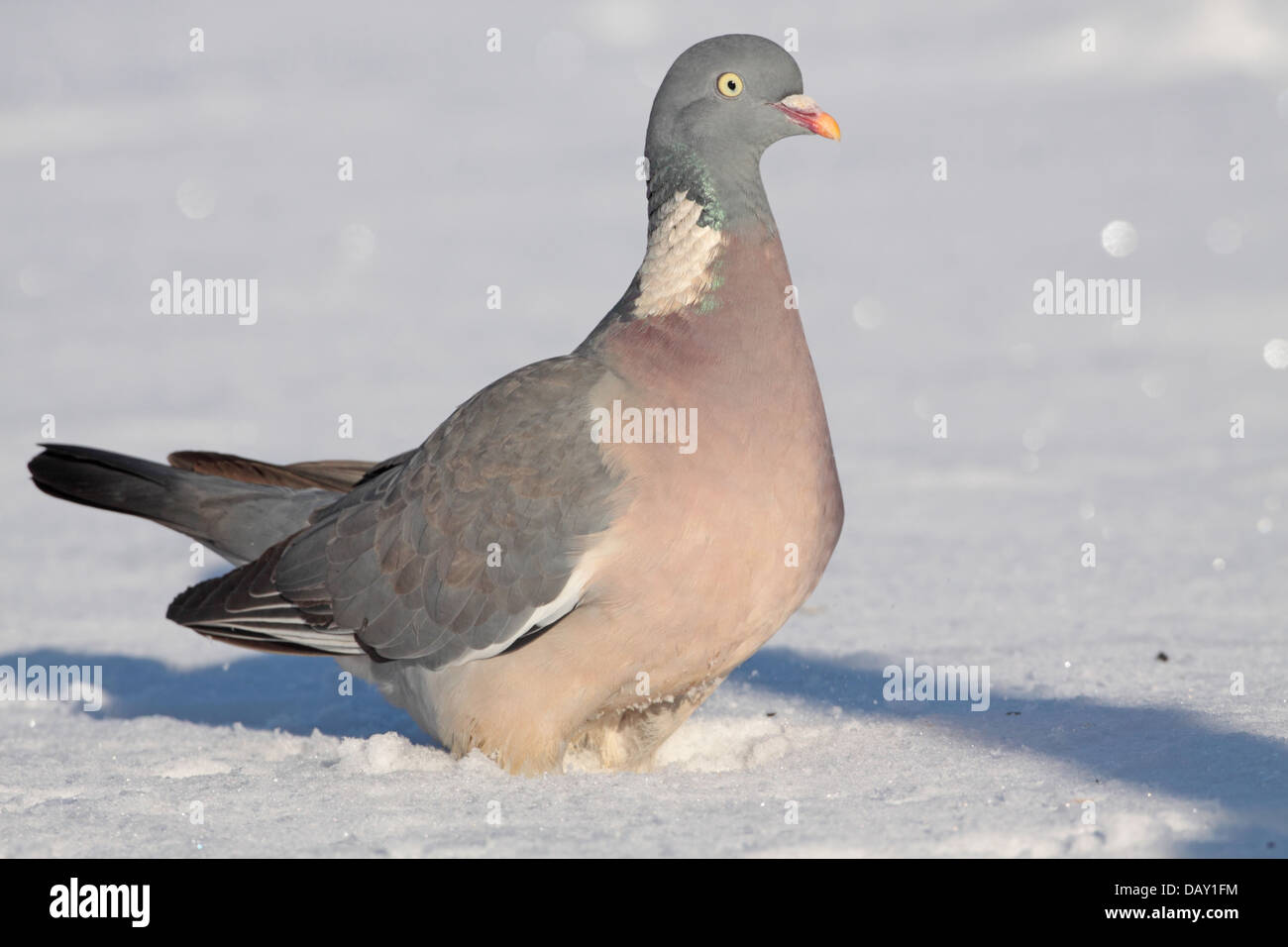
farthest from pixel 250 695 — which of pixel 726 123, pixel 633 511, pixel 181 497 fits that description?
pixel 726 123

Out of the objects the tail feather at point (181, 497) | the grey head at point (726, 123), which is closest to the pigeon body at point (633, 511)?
the grey head at point (726, 123)

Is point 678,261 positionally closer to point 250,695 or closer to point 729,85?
point 729,85

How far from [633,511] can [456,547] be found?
25.8 inches

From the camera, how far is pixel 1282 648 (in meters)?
5.85

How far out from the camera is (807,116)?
4.72 m

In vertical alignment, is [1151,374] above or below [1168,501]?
above

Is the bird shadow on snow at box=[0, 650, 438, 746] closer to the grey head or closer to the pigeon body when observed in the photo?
the pigeon body

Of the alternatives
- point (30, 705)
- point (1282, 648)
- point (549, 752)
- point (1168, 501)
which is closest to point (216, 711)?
point (30, 705)

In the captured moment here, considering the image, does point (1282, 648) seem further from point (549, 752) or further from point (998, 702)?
point (549, 752)

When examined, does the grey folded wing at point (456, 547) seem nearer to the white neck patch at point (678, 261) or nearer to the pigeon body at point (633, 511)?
the pigeon body at point (633, 511)

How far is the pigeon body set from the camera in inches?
173
